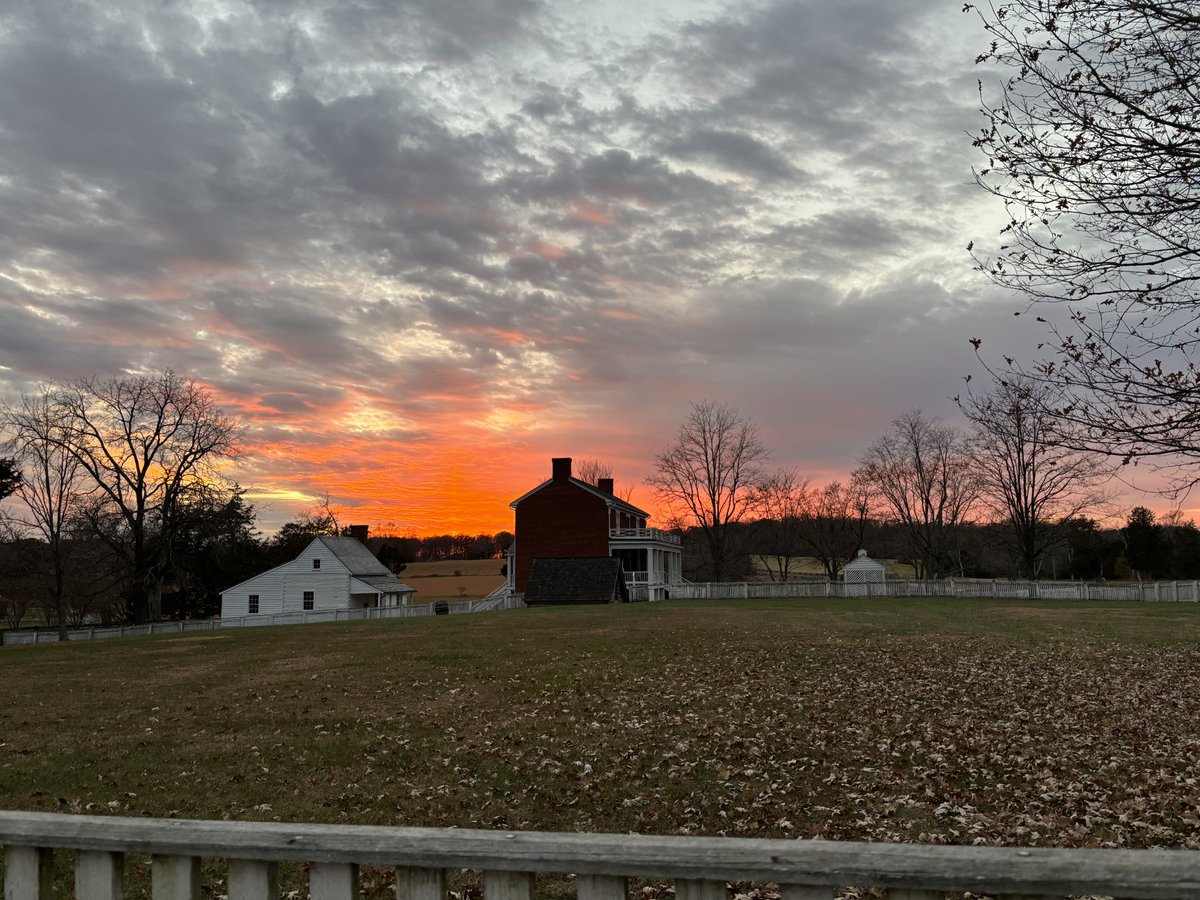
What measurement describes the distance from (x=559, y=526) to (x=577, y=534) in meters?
1.43

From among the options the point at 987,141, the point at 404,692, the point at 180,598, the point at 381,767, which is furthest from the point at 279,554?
the point at 987,141

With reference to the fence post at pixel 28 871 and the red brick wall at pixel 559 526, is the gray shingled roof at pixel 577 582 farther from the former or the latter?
the fence post at pixel 28 871

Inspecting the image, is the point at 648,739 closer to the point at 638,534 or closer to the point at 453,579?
the point at 638,534

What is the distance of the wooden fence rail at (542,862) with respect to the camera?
240 centimetres

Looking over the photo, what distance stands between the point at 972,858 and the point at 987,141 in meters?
8.51

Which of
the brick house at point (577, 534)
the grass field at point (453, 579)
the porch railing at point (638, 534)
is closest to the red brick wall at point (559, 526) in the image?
the brick house at point (577, 534)

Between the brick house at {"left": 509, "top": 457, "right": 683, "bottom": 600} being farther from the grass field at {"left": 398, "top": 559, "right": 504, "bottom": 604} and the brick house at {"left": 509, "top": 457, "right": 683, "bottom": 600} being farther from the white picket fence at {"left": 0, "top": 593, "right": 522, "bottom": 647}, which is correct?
the grass field at {"left": 398, "top": 559, "right": 504, "bottom": 604}

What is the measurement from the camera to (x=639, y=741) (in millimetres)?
11844

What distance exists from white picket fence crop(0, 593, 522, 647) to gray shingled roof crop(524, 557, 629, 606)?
175 centimetres

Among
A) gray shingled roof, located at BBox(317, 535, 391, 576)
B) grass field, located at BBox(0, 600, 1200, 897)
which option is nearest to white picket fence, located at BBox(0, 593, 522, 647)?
gray shingled roof, located at BBox(317, 535, 391, 576)

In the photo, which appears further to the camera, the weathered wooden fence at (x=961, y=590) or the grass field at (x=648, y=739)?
the weathered wooden fence at (x=961, y=590)

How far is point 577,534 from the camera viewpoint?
5816 cm

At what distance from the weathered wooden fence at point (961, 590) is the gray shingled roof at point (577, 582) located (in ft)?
18.8

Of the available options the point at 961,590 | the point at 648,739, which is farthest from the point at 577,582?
the point at 648,739
